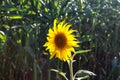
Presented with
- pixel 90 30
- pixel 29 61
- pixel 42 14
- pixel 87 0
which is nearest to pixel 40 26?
pixel 42 14

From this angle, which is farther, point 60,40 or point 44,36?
point 44,36

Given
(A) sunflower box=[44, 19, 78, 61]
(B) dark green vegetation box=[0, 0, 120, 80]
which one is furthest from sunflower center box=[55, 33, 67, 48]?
(B) dark green vegetation box=[0, 0, 120, 80]

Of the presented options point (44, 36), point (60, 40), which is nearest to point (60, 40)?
point (60, 40)

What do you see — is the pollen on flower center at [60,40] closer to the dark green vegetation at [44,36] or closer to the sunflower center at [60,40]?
the sunflower center at [60,40]

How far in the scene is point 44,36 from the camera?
1.57 metres

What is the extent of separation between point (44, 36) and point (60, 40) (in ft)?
1.55

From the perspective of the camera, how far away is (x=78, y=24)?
1791mm

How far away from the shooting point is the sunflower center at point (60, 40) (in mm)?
1100

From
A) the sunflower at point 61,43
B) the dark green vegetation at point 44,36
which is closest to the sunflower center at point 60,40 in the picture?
the sunflower at point 61,43

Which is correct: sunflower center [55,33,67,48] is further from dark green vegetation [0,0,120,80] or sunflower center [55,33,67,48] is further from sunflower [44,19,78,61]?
dark green vegetation [0,0,120,80]

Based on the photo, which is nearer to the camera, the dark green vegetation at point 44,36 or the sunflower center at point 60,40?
the sunflower center at point 60,40

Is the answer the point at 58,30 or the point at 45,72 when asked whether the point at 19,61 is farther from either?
the point at 58,30

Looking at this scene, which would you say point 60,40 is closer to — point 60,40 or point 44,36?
point 60,40

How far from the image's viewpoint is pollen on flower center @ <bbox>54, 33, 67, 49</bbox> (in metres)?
1.10
